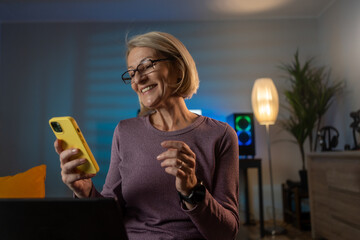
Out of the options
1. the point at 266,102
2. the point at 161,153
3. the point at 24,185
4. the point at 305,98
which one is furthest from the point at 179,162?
the point at 305,98

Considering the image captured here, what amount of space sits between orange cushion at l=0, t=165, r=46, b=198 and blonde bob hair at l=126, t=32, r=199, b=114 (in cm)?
80

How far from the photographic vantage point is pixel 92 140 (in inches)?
140

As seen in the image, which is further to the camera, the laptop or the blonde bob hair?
the blonde bob hair

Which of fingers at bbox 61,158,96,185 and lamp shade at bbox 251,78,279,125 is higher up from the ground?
lamp shade at bbox 251,78,279,125

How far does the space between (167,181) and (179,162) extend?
0.92ft

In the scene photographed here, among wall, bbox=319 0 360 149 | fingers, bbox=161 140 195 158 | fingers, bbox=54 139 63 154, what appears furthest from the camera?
wall, bbox=319 0 360 149

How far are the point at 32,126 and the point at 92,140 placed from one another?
2.46 feet

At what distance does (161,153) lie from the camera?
93 centimetres

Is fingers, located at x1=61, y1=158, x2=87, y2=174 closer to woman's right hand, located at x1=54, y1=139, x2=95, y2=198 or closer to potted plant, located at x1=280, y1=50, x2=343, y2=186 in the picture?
woman's right hand, located at x1=54, y1=139, x2=95, y2=198

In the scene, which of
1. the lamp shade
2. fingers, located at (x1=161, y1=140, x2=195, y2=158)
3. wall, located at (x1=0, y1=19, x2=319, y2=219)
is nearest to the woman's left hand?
fingers, located at (x1=161, y1=140, x2=195, y2=158)

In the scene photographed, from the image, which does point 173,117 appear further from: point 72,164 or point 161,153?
point 72,164

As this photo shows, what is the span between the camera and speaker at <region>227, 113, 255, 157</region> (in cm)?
301

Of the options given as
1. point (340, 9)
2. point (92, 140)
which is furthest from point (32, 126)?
point (340, 9)

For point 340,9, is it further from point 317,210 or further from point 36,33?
point 36,33
